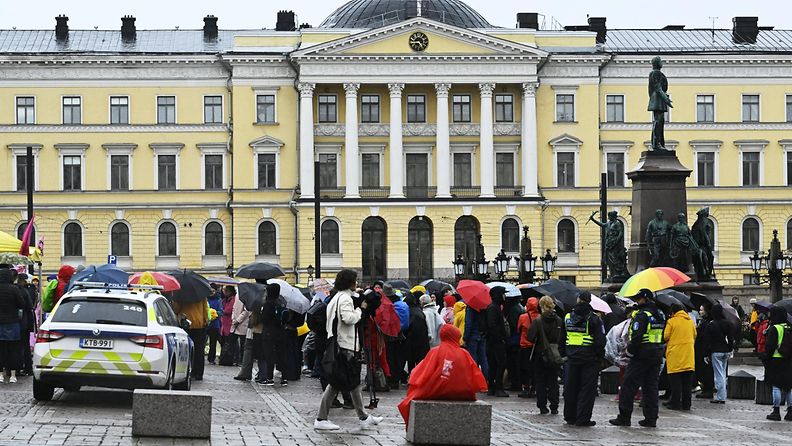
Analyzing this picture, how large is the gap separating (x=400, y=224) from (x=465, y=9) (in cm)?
1406

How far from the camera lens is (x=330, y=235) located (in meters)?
80.5

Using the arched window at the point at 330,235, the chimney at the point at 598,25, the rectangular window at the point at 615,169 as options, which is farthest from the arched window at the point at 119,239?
the chimney at the point at 598,25

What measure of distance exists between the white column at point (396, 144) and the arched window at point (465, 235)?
3.21 metres

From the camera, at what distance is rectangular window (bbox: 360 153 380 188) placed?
270 feet

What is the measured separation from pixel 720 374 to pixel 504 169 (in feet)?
184

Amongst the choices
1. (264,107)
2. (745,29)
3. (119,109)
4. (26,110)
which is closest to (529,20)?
(745,29)

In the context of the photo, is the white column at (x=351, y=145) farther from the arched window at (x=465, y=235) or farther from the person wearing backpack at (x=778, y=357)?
the person wearing backpack at (x=778, y=357)

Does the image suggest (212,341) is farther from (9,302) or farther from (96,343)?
(96,343)

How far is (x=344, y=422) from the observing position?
20594 mm

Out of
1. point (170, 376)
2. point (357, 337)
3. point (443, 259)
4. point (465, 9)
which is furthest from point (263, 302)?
point (465, 9)

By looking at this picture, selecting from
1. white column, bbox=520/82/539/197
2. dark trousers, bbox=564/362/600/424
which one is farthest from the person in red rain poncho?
white column, bbox=520/82/539/197

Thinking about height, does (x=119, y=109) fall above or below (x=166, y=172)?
above

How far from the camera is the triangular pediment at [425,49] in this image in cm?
7950

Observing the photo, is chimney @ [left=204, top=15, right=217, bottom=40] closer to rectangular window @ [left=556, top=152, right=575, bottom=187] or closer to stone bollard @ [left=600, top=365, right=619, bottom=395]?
rectangular window @ [left=556, top=152, right=575, bottom=187]
